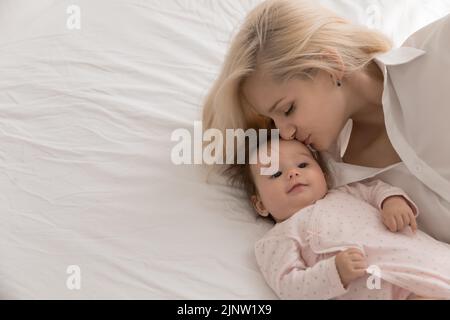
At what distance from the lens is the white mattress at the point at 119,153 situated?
3.44 ft

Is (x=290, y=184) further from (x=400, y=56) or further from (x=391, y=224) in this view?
(x=400, y=56)

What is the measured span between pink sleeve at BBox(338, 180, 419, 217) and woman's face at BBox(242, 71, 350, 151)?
4.0 inches

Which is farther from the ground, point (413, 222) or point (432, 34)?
point (432, 34)

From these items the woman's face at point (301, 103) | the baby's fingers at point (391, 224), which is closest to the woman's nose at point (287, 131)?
the woman's face at point (301, 103)

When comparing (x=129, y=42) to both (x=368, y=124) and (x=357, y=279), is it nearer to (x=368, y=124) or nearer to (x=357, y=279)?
(x=368, y=124)

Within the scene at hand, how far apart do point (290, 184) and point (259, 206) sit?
8 cm

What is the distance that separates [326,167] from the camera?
1.24 meters

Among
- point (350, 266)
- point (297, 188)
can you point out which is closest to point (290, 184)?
point (297, 188)

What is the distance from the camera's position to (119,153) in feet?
4.16

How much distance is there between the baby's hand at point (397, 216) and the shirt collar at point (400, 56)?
259mm

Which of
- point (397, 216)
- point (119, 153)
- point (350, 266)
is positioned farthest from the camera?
point (119, 153)

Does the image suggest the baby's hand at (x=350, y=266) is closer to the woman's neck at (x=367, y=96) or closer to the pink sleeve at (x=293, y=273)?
the pink sleeve at (x=293, y=273)
